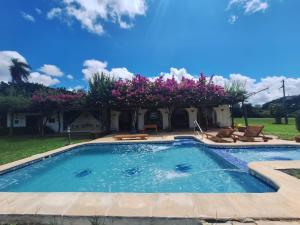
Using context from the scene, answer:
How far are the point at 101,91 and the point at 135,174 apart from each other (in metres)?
12.7

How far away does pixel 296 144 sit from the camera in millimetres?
10219

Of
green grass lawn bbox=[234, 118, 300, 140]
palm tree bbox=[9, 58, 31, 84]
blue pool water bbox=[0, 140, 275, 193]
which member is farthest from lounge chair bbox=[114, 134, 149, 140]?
palm tree bbox=[9, 58, 31, 84]

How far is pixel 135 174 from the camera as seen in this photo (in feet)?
25.1

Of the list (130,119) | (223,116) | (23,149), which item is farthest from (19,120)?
(223,116)

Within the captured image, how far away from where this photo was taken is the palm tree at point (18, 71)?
41.2 meters

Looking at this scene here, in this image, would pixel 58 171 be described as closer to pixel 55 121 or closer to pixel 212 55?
pixel 212 55

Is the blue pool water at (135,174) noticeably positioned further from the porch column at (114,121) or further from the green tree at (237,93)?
the porch column at (114,121)

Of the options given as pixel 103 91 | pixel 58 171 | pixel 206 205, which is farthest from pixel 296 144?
pixel 103 91

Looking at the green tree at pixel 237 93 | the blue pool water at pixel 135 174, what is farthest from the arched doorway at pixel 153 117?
the blue pool water at pixel 135 174

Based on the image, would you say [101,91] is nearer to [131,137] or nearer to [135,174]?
[131,137]

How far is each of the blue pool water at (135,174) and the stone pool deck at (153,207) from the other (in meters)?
1.42

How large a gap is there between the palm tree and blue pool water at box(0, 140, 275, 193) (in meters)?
37.4

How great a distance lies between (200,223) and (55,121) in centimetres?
2536

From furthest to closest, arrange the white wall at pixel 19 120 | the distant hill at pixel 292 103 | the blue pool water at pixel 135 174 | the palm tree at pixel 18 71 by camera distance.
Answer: the distant hill at pixel 292 103, the palm tree at pixel 18 71, the white wall at pixel 19 120, the blue pool water at pixel 135 174
